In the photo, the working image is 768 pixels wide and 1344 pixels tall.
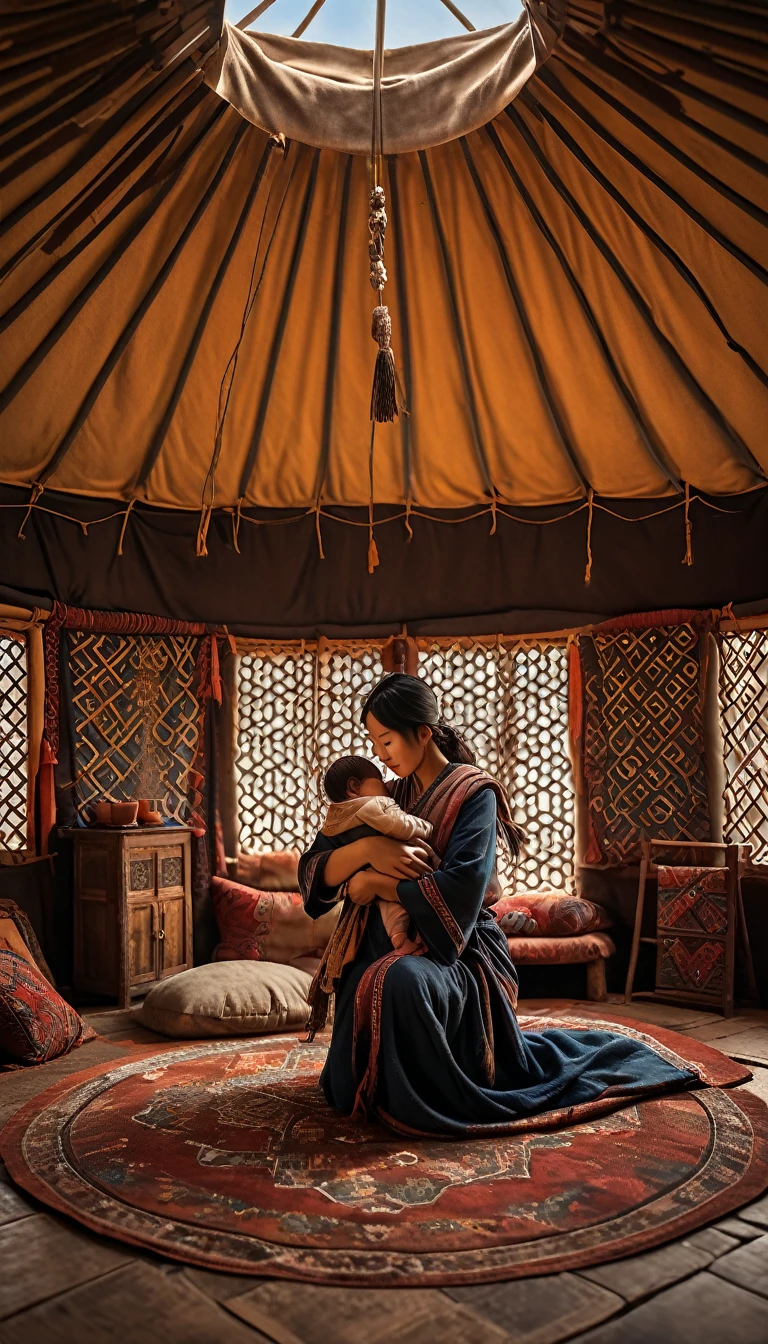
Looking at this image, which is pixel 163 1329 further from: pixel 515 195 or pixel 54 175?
pixel 515 195

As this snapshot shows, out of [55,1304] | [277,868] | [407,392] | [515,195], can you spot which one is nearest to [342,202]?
[515,195]

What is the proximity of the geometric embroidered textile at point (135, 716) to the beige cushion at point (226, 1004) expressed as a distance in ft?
3.26

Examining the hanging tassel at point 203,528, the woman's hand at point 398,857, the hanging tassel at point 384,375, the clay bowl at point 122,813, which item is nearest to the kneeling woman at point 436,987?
the woman's hand at point 398,857

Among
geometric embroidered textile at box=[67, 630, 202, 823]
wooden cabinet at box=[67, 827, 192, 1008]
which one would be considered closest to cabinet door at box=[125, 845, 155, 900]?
wooden cabinet at box=[67, 827, 192, 1008]

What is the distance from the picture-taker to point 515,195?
3828mm

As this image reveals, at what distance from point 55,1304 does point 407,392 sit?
3.78 meters

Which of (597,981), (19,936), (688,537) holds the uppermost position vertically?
(688,537)

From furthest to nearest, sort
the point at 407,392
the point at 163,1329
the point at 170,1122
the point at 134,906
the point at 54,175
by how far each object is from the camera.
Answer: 1. the point at 407,392
2. the point at 134,906
3. the point at 54,175
4. the point at 170,1122
5. the point at 163,1329

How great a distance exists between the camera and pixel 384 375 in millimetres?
3211

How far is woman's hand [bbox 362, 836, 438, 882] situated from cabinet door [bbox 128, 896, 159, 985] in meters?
1.88

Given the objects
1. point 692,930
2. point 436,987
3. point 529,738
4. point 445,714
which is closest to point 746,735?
point 692,930

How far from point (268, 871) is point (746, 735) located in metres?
2.24

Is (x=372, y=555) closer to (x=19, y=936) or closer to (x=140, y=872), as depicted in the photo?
(x=140, y=872)

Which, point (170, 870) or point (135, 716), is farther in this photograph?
point (135, 716)
